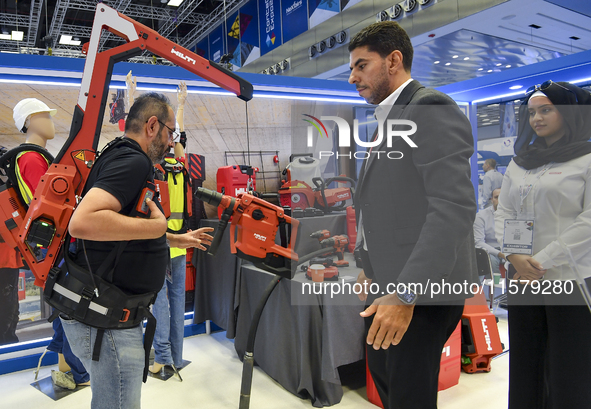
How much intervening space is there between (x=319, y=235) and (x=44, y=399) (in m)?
2.37

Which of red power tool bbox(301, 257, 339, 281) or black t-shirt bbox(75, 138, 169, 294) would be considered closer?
black t-shirt bbox(75, 138, 169, 294)

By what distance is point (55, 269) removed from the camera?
5.22ft

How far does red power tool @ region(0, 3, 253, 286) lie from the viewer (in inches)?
69.4

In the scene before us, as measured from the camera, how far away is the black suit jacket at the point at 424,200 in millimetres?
1106

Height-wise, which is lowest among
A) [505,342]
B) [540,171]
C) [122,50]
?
[505,342]

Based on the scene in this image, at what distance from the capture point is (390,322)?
1138 mm

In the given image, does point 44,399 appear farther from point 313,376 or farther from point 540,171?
point 540,171

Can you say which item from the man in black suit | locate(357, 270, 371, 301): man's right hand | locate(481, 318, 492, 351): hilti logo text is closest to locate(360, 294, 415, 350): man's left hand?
the man in black suit

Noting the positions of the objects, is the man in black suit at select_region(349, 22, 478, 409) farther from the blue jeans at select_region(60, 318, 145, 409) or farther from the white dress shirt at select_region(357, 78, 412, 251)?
the blue jeans at select_region(60, 318, 145, 409)

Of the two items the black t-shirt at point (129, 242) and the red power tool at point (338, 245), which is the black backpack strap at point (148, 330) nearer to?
the black t-shirt at point (129, 242)

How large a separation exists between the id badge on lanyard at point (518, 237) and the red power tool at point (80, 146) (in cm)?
192

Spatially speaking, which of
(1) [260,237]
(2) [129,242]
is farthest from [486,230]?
(2) [129,242]

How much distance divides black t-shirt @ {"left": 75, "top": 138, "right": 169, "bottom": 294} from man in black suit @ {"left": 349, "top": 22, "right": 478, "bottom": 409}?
0.81 m


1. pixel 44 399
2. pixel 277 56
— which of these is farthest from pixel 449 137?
pixel 277 56
